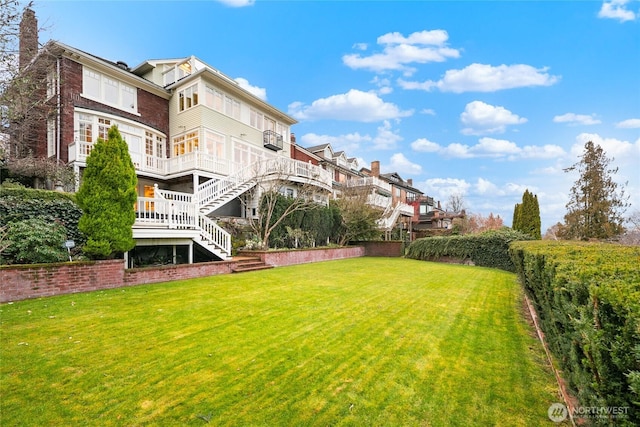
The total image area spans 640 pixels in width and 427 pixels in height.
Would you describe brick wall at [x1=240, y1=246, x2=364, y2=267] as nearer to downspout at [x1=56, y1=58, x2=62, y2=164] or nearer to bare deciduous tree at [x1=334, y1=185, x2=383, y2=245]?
bare deciduous tree at [x1=334, y1=185, x2=383, y2=245]

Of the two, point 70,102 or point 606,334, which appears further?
point 70,102

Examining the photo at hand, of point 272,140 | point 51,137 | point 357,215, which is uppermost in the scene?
point 272,140

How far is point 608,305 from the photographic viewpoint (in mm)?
1867

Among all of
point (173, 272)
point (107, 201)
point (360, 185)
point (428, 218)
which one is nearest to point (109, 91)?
point (107, 201)

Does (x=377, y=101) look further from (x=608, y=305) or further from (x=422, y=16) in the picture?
(x=608, y=305)

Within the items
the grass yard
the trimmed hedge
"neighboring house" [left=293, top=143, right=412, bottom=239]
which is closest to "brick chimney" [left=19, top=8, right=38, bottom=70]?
the grass yard

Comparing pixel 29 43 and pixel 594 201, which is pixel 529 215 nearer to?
pixel 594 201

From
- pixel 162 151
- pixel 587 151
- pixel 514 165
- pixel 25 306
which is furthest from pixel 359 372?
pixel 587 151

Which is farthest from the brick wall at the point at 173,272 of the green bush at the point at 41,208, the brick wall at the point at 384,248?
the brick wall at the point at 384,248

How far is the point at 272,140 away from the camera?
70.4ft

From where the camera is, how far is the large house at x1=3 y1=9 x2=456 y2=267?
37.1 ft

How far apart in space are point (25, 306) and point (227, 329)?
4.51 m

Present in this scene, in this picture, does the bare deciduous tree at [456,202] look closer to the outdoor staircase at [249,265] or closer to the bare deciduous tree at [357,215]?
the bare deciduous tree at [357,215]

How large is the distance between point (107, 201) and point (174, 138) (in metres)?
11.4
